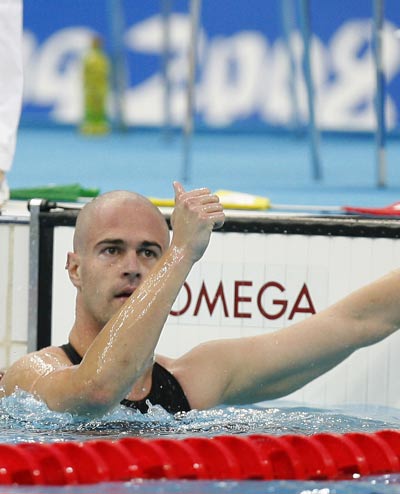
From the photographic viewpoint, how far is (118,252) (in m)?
2.73

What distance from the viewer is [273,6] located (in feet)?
40.2

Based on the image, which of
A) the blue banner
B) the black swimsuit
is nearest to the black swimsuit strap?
the black swimsuit

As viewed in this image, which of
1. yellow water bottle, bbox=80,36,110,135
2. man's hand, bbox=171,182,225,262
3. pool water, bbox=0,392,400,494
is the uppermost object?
yellow water bottle, bbox=80,36,110,135

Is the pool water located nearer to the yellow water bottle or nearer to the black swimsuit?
the black swimsuit

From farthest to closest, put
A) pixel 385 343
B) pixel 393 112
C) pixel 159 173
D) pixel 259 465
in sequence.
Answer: pixel 393 112, pixel 159 173, pixel 385 343, pixel 259 465

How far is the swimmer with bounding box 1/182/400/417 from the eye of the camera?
2.48m

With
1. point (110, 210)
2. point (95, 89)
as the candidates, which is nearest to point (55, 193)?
point (110, 210)

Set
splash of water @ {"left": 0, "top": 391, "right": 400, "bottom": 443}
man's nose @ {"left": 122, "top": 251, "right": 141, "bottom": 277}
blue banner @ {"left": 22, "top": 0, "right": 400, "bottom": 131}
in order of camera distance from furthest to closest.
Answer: blue banner @ {"left": 22, "top": 0, "right": 400, "bottom": 131} → splash of water @ {"left": 0, "top": 391, "right": 400, "bottom": 443} → man's nose @ {"left": 122, "top": 251, "right": 141, "bottom": 277}

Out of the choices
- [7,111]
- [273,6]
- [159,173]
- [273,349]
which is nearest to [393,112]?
[273,6]

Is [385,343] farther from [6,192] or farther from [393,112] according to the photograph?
[393,112]

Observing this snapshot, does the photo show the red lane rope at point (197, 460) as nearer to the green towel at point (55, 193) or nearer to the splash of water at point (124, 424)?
the splash of water at point (124, 424)

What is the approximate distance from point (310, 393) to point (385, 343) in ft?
0.89

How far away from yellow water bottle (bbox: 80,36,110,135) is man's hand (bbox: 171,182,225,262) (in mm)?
10635

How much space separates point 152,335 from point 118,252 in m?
0.30
